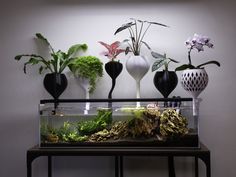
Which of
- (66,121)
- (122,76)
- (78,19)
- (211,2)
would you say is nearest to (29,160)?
(66,121)

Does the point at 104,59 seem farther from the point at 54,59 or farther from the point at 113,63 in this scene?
the point at 54,59

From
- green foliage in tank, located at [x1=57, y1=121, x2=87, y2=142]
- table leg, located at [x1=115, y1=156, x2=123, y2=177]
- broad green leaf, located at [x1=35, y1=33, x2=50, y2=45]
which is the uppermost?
broad green leaf, located at [x1=35, y1=33, x2=50, y2=45]

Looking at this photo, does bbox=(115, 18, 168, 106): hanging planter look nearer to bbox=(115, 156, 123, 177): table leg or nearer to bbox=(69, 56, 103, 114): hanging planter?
bbox=(69, 56, 103, 114): hanging planter

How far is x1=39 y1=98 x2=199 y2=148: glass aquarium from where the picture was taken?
1.64 meters

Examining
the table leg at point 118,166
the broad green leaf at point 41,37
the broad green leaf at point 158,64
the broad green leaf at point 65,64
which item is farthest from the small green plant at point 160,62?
the broad green leaf at point 41,37

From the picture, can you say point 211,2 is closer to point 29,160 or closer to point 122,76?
point 122,76

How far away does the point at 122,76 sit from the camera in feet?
6.81

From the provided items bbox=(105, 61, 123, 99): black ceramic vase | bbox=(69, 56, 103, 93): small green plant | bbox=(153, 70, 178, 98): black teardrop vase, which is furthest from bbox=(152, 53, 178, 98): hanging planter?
bbox=(69, 56, 103, 93): small green plant

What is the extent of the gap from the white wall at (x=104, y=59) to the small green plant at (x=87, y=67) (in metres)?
0.17

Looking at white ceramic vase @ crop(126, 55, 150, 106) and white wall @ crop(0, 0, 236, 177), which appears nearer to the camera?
white ceramic vase @ crop(126, 55, 150, 106)

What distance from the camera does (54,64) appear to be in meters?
1.95

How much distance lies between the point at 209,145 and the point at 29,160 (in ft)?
3.88

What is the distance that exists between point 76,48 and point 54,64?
203 millimetres

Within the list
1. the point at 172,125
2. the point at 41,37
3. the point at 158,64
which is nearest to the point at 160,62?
the point at 158,64
